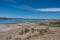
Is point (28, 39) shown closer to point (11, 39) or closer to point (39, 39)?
point (39, 39)

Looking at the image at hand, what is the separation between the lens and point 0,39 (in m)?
13.8

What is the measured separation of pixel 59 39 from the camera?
1166cm

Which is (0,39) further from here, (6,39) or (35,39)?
(35,39)

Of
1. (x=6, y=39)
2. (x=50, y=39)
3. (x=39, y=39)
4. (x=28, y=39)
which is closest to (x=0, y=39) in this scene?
(x=6, y=39)

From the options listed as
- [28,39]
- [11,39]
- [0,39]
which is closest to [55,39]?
[28,39]

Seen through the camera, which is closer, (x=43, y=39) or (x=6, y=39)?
(x=43, y=39)

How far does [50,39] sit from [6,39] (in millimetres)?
4552

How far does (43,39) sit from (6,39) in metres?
4.01

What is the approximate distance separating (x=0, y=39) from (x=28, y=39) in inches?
132

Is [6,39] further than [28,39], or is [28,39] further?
[6,39]

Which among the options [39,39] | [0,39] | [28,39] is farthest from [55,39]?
[0,39]

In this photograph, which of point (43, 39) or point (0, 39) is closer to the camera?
point (43, 39)

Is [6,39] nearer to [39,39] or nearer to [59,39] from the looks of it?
[39,39]

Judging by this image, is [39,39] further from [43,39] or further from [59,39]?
[59,39]
